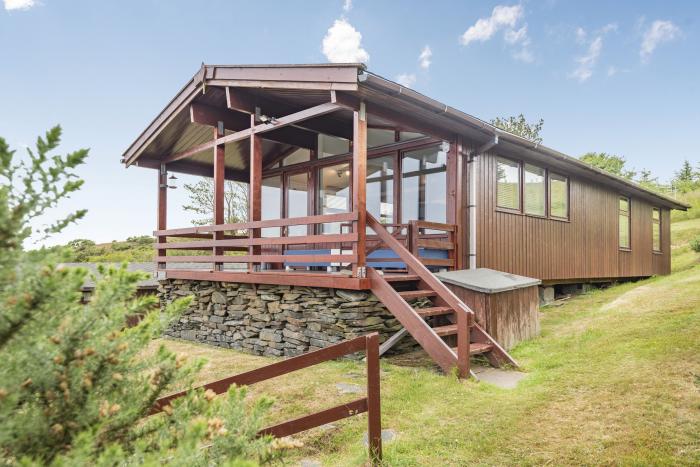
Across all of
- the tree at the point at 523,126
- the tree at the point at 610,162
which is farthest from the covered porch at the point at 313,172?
the tree at the point at 610,162

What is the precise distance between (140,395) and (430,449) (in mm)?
2216

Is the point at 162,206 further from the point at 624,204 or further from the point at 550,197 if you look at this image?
the point at 624,204

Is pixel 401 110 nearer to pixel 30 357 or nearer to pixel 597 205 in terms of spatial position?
pixel 30 357

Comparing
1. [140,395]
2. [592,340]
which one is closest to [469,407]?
[592,340]

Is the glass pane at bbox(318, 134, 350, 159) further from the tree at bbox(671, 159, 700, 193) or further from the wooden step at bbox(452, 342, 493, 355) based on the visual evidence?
the tree at bbox(671, 159, 700, 193)

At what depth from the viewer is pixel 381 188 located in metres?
8.34

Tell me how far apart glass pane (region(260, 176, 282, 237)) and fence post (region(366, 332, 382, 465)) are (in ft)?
25.1

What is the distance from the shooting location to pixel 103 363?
1.33 meters

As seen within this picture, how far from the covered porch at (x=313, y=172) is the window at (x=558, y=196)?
3.32 metres

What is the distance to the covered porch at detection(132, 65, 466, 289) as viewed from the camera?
5848 mm

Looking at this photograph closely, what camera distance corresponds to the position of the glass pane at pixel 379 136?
8.12m

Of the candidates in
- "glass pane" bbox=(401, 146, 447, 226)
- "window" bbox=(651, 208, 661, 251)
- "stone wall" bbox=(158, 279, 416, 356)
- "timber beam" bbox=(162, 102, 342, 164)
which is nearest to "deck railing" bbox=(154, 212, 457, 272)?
"glass pane" bbox=(401, 146, 447, 226)

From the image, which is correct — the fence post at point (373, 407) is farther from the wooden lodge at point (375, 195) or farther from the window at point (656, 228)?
the window at point (656, 228)

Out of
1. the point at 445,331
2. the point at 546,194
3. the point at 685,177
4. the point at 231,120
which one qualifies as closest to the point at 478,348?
the point at 445,331
